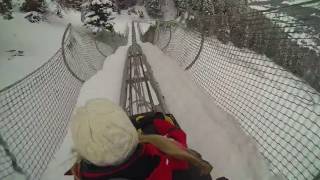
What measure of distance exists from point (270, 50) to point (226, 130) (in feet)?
14.3

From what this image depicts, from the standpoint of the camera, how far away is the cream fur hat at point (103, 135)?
2074 millimetres

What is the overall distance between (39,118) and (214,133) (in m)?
3.40

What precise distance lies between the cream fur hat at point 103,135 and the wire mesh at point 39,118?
2356 mm

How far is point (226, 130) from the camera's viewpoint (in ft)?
Answer: 16.1

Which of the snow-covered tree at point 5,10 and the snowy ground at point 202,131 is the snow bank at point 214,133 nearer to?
the snowy ground at point 202,131

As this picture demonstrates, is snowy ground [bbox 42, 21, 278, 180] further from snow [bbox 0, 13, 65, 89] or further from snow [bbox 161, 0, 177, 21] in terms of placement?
snow [bbox 161, 0, 177, 21]

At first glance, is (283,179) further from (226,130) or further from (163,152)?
(163,152)

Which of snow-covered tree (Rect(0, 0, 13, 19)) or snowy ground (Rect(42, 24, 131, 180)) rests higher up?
snow-covered tree (Rect(0, 0, 13, 19))

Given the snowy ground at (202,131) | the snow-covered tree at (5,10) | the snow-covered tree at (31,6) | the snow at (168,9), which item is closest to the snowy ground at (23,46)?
the snow-covered tree at (5,10)

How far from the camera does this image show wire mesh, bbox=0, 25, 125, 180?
4.78 m

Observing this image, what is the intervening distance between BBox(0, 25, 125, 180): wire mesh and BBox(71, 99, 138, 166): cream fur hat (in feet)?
7.73

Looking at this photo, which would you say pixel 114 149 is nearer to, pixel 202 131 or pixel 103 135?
pixel 103 135

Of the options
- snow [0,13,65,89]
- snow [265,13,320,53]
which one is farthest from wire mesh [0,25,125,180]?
snow [0,13,65,89]

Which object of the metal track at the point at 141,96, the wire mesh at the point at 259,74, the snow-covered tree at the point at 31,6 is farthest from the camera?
the snow-covered tree at the point at 31,6
